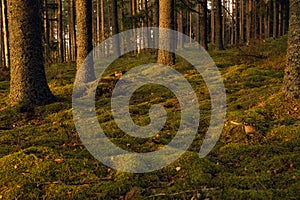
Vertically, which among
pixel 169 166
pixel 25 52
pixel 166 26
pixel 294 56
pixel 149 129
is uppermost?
pixel 166 26

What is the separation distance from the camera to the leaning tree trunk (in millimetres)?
7820

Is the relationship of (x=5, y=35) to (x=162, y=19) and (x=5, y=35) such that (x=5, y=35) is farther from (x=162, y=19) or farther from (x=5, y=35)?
(x=162, y=19)

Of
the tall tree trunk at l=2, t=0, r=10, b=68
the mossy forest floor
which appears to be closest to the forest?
the mossy forest floor

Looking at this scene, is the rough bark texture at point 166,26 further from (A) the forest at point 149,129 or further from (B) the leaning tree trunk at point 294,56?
(B) the leaning tree trunk at point 294,56

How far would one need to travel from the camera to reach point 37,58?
9.88m

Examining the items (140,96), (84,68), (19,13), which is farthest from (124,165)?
(84,68)

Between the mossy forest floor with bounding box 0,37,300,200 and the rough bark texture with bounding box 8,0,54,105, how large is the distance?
1.69ft

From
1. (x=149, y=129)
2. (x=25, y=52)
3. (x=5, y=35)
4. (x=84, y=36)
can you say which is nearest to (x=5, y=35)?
(x=5, y=35)

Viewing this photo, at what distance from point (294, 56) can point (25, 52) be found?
770 cm

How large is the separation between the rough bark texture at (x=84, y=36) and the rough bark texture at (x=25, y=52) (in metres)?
2.40

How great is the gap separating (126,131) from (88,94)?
377 centimetres

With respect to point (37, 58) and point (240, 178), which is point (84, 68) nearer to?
point (37, 58)

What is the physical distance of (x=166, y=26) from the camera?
13914 millimetres

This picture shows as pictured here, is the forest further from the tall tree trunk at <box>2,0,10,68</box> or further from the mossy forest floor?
the tall tree trunk at <box>2,0,10,68</box>
